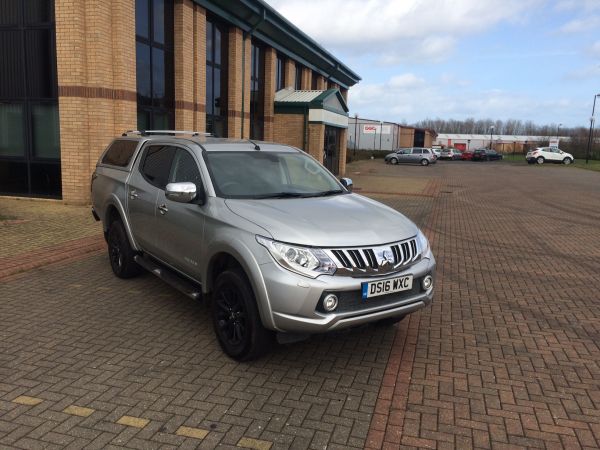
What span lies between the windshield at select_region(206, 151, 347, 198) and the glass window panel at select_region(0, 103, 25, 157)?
935cm

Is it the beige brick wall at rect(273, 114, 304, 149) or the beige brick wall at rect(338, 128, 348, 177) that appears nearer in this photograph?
the beige brick wall at rect(273, 114, 304, 149)

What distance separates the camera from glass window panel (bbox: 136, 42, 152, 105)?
12547mm

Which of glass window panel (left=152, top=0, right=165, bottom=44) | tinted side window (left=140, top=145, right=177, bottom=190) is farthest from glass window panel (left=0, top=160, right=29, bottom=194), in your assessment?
tinted side window (left=140, top=145, right=177, bottom=190)

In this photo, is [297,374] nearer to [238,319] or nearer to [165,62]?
[238,319]

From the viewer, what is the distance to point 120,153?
21.4 feet

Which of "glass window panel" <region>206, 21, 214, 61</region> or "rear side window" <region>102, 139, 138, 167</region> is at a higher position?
"glass window panel" <region>206, 21, 214, 61</region>

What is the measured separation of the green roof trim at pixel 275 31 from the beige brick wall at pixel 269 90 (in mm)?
456

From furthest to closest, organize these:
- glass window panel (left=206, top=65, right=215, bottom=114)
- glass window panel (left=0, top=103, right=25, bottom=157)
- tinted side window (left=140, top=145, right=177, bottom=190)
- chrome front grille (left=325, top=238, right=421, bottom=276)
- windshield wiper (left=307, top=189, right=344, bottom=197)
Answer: glass window panel (left=206, top=65, right=215, bottom=114)
glass window panel (left=0, top=103, right=25, bottom=157)
tinted side window (left=140, top=145, right=177, bottom=190)
windshield wiper (left=307, top=189, right=344, bottom=197)
chrome front grille (left=325, top=238, right=421, bottom=276)

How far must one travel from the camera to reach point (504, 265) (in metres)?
7.70

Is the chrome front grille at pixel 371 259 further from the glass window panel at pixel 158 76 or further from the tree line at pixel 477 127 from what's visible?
the tree line at pixel 477 127

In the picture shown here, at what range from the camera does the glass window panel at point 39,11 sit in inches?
443

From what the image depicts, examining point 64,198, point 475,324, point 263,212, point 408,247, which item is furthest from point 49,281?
point 64,198

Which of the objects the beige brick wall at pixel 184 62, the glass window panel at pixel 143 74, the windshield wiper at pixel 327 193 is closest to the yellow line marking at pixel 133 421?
the windshield wiper at pixel 327 193

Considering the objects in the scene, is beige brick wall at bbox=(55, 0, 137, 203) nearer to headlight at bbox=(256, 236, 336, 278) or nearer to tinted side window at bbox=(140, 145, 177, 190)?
tinted side window at bbox=(140, 145, 177, 190)
